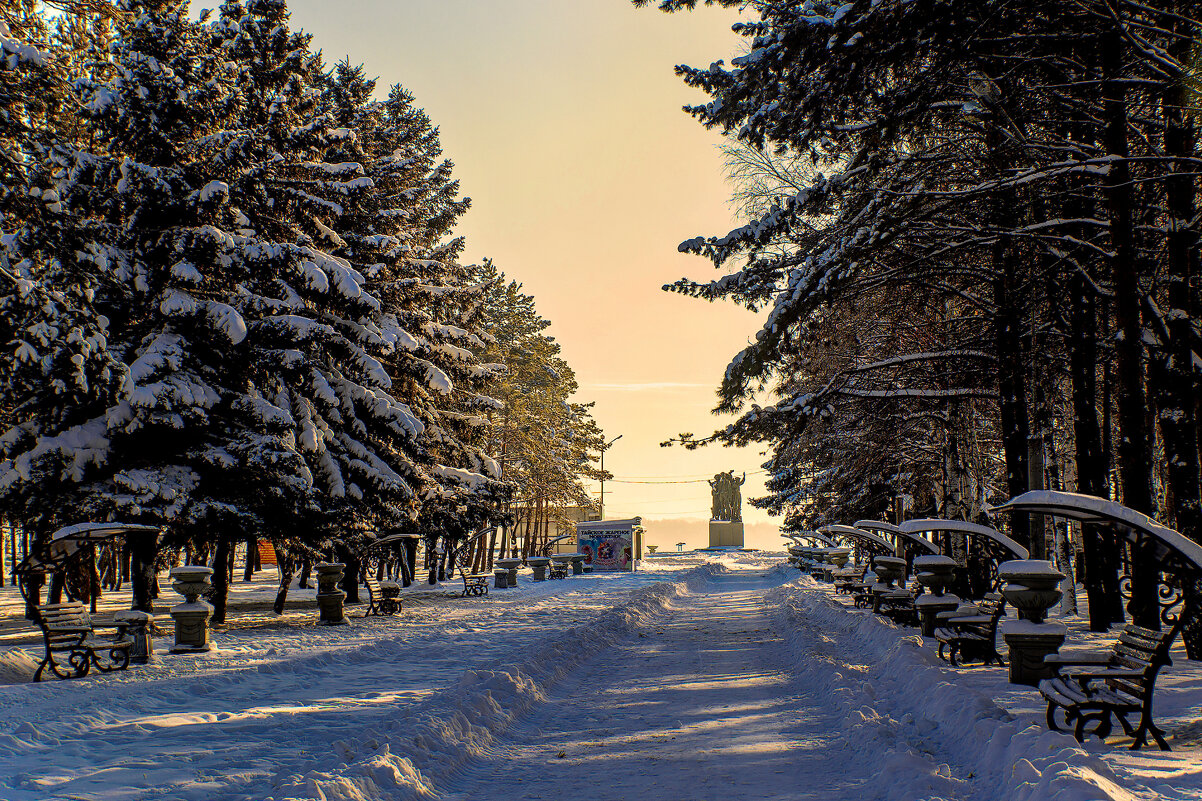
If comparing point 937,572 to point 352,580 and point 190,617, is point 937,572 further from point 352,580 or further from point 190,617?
point 352,580

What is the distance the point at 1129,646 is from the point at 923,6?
710 centimetres

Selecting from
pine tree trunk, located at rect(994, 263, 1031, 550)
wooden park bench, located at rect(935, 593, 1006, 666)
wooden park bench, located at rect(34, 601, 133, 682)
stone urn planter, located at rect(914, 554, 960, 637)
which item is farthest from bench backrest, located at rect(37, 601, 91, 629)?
pine tree trunk, located at rect(994, 263, 1031, 550)

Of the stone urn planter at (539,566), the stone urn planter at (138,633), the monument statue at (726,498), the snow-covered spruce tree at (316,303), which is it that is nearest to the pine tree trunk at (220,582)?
the snow-covered spruce tree at (316,303)

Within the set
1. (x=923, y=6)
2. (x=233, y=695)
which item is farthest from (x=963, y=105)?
(x=233, y=695)

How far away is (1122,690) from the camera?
6.81 metres

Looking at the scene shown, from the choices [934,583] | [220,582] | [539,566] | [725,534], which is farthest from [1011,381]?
[725,534]

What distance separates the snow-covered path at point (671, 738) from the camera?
627cm

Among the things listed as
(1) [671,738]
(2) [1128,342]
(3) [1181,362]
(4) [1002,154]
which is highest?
(4) [1002,154]

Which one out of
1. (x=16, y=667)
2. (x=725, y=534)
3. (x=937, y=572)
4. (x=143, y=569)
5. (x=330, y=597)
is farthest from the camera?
(x=725, y=534)

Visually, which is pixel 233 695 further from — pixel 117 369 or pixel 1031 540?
pixel 1031 540

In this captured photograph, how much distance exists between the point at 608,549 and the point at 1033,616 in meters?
38.7

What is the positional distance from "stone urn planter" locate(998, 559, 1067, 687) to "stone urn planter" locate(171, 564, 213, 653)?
13244 mm

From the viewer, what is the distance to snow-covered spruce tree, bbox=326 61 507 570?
2278 centimetres

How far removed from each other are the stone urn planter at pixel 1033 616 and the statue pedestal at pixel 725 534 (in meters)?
76.8
